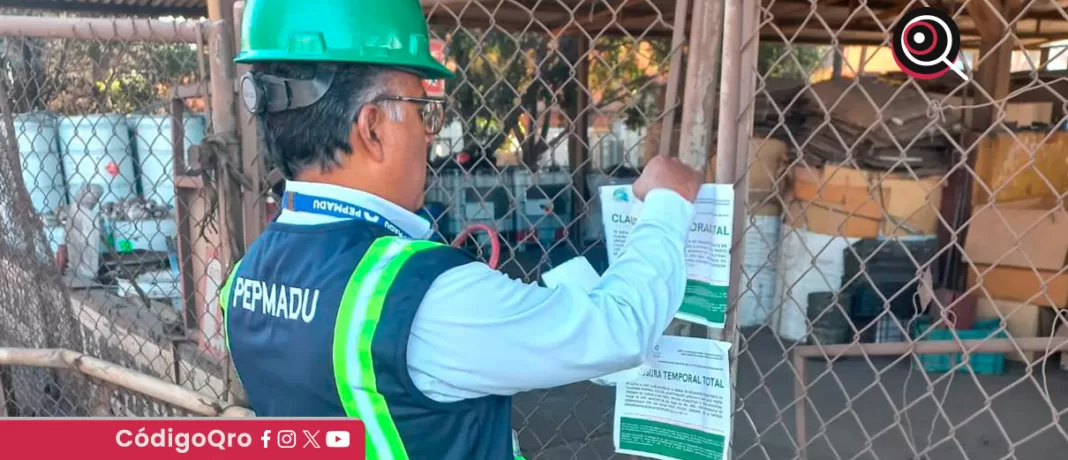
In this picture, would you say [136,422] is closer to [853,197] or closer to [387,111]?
[387,111]

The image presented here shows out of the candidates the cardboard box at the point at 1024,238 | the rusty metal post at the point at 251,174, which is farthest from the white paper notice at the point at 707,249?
the cardboard box at the point at 1024,238

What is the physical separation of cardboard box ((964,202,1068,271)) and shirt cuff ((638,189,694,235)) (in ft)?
13.7

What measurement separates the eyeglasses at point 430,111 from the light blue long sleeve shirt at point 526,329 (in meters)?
0.33

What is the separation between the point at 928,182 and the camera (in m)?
5.60

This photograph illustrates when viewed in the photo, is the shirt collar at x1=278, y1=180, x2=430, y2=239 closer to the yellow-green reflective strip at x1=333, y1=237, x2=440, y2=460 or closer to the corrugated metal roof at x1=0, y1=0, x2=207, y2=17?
the yellow-green reflective strip at x1=333, y1=237, x2=440, y2=460

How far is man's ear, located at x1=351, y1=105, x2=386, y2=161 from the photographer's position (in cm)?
134

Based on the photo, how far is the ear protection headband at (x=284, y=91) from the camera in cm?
135

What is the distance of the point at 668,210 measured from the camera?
1.42 metres

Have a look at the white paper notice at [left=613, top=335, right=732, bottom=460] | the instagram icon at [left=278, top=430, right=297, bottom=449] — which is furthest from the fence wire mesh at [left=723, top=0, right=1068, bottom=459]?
the instagram icon at [left=278, top=430, right=297, bottom=449]

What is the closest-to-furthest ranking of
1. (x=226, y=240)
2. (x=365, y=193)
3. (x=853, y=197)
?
(x=365, y=193) < (x=226, y=240) < (x=853, y=197)

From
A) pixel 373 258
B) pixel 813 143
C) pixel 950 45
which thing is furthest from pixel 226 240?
pixel 813 143

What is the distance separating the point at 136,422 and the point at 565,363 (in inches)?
42.5

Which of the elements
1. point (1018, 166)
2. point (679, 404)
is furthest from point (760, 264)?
point (679, 404)

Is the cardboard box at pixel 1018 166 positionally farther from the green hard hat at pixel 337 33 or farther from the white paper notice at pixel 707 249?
the green hard hat at pixel 337 33
